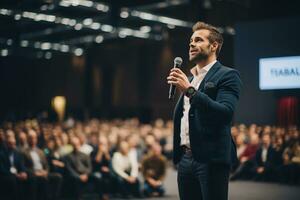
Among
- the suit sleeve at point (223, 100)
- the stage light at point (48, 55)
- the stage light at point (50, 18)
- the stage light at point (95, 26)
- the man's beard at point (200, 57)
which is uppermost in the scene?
the stage light at point (50, 18)

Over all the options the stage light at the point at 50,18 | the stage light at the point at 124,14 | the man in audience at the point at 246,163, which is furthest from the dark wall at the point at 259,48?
the stage light at the point at 50,18

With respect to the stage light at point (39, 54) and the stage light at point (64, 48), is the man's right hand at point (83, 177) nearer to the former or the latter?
the stage light at point (64, 48)

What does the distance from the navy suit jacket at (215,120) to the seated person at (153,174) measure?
5.85 metres

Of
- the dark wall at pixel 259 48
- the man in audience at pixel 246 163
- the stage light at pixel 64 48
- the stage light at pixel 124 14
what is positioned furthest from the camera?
the stage light at pixel 64 48

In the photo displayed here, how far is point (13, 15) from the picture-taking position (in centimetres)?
581

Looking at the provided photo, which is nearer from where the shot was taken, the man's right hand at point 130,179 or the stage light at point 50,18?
the man's right hand at point 130,179

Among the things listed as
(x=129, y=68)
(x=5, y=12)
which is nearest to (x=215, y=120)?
(x=5, y=12)

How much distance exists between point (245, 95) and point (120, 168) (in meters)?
3.53

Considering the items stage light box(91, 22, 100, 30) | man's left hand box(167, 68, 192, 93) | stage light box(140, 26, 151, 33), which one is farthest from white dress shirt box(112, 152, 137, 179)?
stage light box(140, 26, 151, 33)

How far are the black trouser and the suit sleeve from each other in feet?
0.69

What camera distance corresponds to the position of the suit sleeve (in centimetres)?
200

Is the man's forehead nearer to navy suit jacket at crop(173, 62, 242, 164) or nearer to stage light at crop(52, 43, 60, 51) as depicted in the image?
navy suit jacket at crop(173, 62, 242, 164)

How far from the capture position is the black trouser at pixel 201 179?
2100 mm

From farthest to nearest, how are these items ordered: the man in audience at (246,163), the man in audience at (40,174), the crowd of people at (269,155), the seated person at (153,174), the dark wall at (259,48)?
the man in audience at (246,163)
the seated person at (153,174)
the crowd of people at (269,155)
the man in audience at (40,174)
the dark wall at (259,48)
